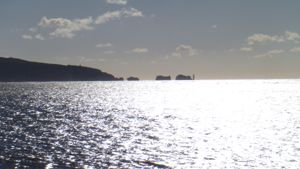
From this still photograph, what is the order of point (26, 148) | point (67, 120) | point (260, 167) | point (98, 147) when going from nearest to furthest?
point (260, 167) < point (26, 148) < point (98, 147) < point (67, 120)

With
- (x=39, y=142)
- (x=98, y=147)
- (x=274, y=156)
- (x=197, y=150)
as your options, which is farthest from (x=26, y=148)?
(x=274, y=156)

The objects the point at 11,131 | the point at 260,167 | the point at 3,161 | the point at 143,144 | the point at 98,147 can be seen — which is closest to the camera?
the point at 3,161

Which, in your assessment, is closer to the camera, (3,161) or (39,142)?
(3,161)

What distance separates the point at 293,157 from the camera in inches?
2623

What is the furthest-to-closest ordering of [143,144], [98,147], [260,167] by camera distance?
1. [143,144]
2. [98,147]
3. [260,167]

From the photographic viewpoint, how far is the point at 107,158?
200 feet

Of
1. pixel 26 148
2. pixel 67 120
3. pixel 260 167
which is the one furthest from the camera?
pixel 67 120

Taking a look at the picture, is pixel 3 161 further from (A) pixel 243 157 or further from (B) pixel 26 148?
(A) pixel 243 157

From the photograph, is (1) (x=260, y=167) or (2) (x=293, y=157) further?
(2) (x=293, y=157)

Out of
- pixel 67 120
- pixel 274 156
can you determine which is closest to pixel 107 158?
pixel 274 156

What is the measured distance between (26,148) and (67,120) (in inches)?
1856

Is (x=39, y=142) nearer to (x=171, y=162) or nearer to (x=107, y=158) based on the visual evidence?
(x=107, y=158)

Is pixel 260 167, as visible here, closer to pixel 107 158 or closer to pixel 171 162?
pixel 171 162

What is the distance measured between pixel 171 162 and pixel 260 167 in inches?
501
